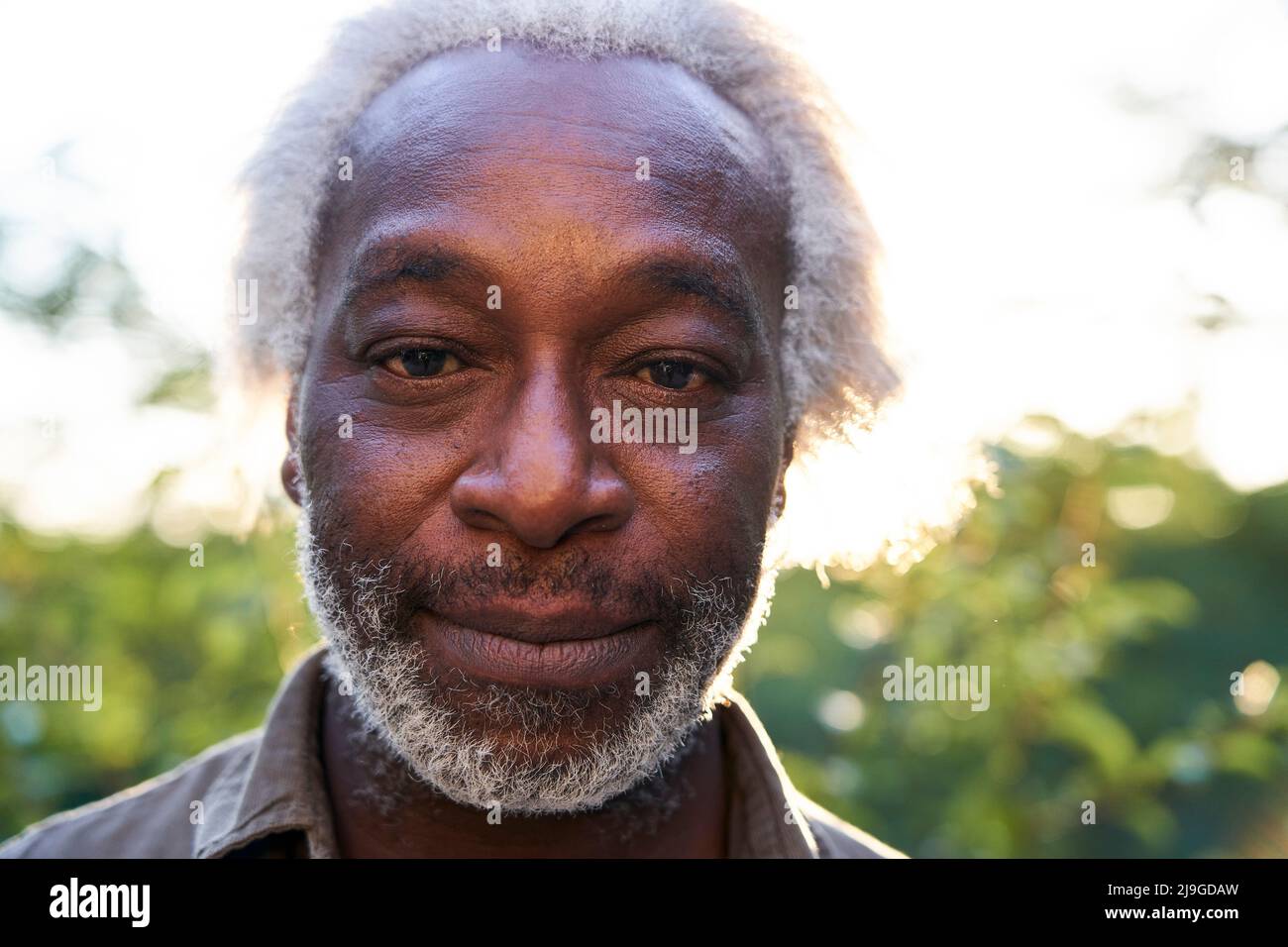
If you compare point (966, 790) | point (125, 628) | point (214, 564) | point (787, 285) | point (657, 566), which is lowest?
point (966, 790)

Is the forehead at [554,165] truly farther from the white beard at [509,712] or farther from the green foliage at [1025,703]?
the green foliage at [1025,703]

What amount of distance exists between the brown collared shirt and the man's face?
0.98 feet

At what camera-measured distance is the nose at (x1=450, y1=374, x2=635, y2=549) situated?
1962 millimetres

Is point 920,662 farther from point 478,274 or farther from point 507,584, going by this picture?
point 478,274

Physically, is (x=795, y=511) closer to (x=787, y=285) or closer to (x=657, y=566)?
(x=787, y=285)

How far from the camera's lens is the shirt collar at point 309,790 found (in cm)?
232
